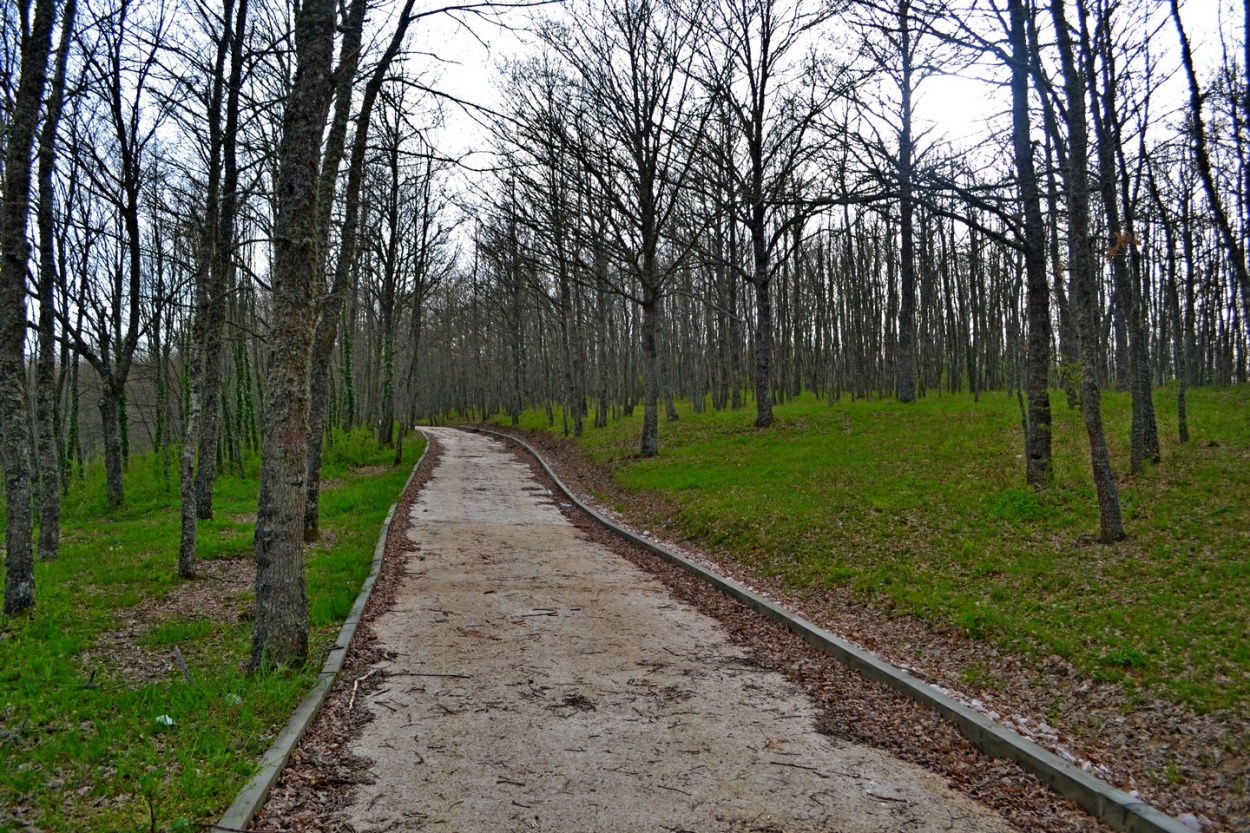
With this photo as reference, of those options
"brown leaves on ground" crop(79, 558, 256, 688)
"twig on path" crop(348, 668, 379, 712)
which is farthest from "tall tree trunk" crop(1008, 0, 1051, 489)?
"brown leaves on ground" crop(79, 558, 256, 688)

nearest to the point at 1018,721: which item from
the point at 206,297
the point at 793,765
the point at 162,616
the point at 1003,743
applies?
the point at 1003,743

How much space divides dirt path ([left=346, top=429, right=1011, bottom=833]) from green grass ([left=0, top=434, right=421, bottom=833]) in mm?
681

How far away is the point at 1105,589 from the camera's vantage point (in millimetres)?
6297

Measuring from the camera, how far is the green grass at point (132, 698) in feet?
11.2

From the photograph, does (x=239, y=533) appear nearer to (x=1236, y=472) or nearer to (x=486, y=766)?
(x=486, y=766)

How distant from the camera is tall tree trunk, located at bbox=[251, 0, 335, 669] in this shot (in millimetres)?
5207

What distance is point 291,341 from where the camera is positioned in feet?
17.1

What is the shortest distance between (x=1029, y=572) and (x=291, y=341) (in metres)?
6.90

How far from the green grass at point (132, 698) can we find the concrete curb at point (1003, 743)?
420 centimetres

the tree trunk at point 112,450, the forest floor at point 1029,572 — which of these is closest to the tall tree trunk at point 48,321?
the tree trunk at point 112,450

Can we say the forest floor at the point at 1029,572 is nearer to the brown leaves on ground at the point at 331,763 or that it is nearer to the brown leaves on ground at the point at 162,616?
the brown leaves on ground at the point at 331,763

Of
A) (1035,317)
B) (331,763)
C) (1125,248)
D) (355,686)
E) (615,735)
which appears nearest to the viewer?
(331,763)

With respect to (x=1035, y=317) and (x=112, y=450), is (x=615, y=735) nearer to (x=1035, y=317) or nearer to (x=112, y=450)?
(x=1035, y=317)

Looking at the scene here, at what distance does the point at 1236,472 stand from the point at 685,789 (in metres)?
9.30
